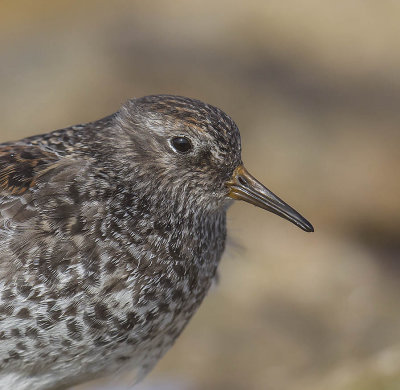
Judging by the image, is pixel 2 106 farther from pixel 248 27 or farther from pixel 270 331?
pixel 270 331

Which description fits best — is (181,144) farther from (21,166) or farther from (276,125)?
(276,125)

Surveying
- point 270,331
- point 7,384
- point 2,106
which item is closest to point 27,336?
point 7,384

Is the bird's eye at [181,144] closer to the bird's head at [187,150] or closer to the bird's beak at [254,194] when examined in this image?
the bird's head at [187,150]

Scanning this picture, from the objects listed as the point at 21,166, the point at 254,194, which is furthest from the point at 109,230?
the point at 254,194

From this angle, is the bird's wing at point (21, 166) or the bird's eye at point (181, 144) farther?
the bird's eye at point (181, 144)

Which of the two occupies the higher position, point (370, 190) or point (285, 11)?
point (285, 11)

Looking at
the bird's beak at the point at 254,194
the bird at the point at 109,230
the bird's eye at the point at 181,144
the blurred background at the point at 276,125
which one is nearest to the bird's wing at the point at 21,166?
the bird at the point at 109,230
